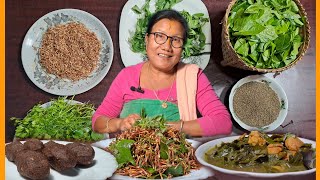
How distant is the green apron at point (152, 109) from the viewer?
194 centimetres

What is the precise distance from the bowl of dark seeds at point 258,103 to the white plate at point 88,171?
1.80ft

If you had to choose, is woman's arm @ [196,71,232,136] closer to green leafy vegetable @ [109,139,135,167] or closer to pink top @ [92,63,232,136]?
pink top @ [92,63,232,136]

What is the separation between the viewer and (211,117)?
2006mm

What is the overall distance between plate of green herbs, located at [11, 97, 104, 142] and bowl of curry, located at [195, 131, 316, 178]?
0.44 metres

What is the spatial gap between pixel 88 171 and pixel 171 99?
16.7 inches

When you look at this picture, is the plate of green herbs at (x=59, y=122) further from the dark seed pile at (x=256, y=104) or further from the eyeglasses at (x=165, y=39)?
the dark seed pile at (x=256, y=104)

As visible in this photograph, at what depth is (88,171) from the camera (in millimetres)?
1777

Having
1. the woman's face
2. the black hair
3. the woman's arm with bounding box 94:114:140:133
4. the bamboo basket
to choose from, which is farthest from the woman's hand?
the bamboo basket

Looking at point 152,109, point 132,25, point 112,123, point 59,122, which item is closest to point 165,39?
point 132,25

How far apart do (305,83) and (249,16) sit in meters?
0.36

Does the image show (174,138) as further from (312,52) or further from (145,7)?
(312,52)

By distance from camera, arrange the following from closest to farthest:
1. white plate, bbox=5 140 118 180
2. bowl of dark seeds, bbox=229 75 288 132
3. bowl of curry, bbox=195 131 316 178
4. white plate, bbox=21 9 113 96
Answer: white plate, bbox=5 140 118 180
bowl of curry, bbox=195 131 316 178
white plate, bbox=21 9 113 96
bowl of dark seeds, bbox=229 75 288 132

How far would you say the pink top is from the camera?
6.47 ft

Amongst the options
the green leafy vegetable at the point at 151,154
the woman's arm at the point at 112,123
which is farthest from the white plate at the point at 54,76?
the green leafy vegetable at the point at 151,154
